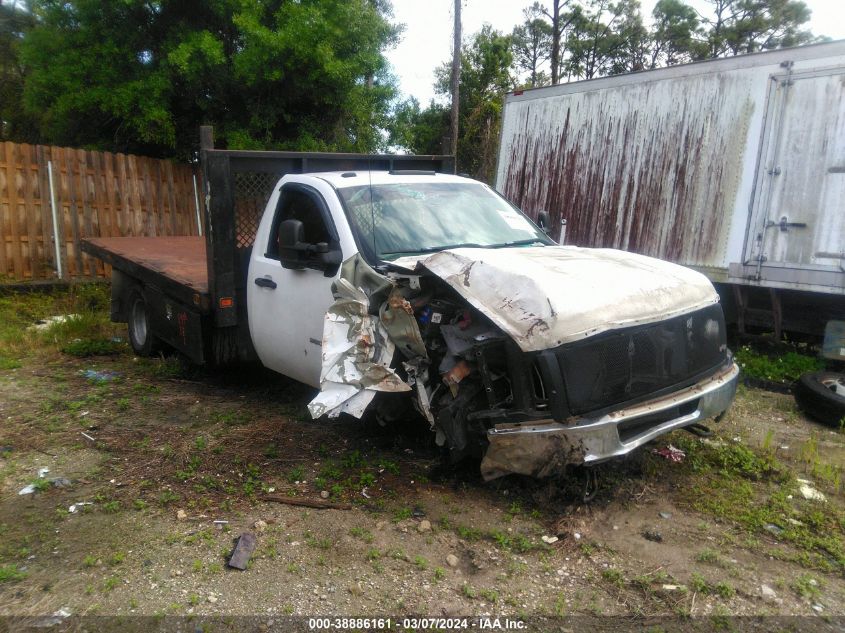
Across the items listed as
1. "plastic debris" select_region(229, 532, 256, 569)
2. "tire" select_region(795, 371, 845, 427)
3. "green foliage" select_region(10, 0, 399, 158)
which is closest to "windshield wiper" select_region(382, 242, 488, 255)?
"plastic debris" select_region(229, 532, 256, 569)

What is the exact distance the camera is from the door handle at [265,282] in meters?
5.36

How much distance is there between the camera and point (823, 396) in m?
5.64

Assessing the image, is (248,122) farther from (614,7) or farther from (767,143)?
(614,7)

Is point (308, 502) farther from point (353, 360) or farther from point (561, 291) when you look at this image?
point (561, 291)

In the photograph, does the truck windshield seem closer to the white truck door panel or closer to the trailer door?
the white truck door panel

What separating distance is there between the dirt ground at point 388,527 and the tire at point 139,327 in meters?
1.79

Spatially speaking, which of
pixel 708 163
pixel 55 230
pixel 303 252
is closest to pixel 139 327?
pixel 303 252

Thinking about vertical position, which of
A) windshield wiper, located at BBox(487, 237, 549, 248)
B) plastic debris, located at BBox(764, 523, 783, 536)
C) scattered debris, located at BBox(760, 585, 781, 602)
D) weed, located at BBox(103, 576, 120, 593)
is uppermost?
windshield wiper, located at BBox(487, 237, 549, 248)

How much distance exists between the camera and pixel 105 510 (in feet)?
13.2

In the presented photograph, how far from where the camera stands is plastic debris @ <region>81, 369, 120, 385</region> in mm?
6527

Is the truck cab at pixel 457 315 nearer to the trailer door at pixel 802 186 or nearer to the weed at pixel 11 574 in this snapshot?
the weed at pixel 11 574

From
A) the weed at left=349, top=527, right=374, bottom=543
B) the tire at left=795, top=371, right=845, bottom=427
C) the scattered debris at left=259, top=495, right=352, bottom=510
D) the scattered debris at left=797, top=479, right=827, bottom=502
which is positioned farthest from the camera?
the tire at left=795, top=371, right=845, bottom=427

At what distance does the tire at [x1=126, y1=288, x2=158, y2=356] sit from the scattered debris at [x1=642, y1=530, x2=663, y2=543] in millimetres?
5340

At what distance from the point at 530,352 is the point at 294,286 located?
226 centimetres
